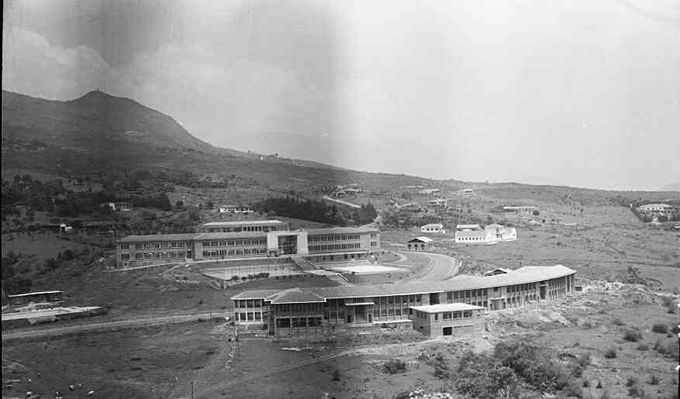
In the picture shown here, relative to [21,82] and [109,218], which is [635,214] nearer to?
[109,218]

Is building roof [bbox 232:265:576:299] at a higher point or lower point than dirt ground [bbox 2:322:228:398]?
higher

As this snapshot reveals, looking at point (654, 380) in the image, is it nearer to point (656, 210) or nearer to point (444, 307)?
point (444, 307)

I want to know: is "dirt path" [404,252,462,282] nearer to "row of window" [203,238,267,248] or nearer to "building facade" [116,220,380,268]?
"building facade" [116,220,380,268]

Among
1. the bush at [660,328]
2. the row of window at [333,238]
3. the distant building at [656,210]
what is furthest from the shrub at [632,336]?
the row of window at [333,238]

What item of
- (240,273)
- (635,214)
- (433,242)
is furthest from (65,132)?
(635,214)

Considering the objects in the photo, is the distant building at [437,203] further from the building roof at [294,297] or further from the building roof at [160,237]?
the building roof at [160,237]

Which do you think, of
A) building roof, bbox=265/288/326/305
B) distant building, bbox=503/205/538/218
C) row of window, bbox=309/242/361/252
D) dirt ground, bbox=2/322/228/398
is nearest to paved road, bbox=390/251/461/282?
row of window, bbox=309/242/361/252

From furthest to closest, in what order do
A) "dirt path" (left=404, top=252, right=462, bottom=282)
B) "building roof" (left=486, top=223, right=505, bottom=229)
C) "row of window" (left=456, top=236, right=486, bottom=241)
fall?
"building roof" (left=486, top=223, right=505, bottom=229)
"row of window" (left=456, top=236, right=486, bottom=241)
"dirt path" (left=404, top=252, right=462, bottom=282)

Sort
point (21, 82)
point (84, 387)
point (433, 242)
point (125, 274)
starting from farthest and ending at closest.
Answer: point (433, 242)
point (125, 274)
point (21, 82)
point (84, 387)
